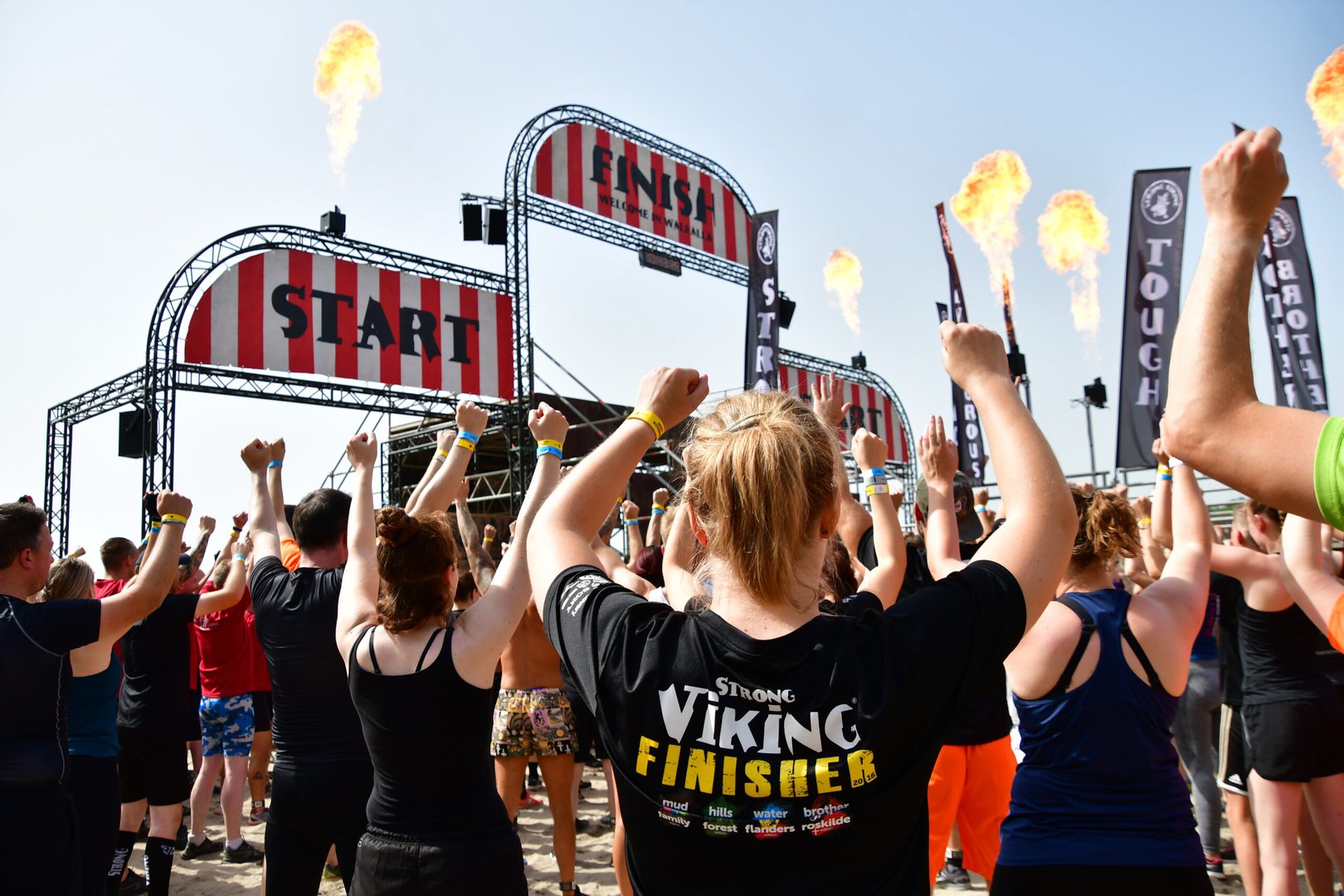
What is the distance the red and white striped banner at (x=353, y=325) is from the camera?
1450 cm

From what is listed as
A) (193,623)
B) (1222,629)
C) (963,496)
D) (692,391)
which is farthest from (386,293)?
(692,391)

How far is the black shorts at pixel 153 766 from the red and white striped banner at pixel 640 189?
14156 mm

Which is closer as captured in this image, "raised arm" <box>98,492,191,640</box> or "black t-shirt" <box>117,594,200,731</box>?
"raised arm" <box>98,492,191,640</box>

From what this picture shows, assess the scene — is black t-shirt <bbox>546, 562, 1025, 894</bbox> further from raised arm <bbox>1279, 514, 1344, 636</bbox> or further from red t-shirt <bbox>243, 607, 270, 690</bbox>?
red t-shirt <bbox>243, 607, 270, 690</bbox>

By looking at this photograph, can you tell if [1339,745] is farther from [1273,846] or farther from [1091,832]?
[1091,832]

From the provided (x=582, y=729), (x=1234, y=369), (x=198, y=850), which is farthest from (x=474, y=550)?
(x=1234, y=369)

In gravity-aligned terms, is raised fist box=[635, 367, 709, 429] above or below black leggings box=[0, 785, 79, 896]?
above

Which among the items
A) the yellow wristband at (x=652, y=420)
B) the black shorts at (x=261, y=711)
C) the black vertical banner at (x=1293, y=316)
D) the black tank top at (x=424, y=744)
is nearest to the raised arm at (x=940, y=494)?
the yellow wristband at (x=652, y=420)

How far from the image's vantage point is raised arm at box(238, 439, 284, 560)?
4051 mm

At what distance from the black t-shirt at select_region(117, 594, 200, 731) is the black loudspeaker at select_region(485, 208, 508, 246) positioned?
41.6 feet

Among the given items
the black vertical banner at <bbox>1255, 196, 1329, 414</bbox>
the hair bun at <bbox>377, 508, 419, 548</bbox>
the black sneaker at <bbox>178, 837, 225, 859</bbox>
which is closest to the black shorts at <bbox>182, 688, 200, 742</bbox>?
the black sneaker at <bbox>178, 837, 225, 859</bbox>

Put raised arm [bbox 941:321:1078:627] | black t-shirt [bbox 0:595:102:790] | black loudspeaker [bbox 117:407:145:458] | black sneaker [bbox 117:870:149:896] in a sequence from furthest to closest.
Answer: black loudspeaker [bbox 117:407:145:458], black sneaker [bbox 117:870:149:896], black t-shirt [bbox 0:595:102:790], raised arm [bbox 941:321:1078:627]

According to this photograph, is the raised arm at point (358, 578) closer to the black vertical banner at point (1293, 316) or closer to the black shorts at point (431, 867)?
the black shorts at point (431, 867)

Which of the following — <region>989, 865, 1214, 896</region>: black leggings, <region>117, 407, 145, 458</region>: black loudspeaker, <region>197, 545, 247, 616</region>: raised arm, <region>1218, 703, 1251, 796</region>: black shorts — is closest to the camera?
<region>989, 865, 1214, 896</region>: black leggings
